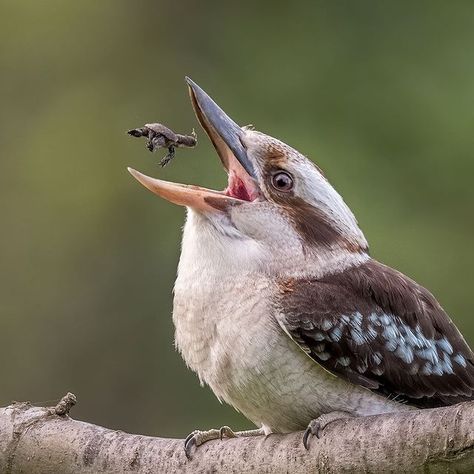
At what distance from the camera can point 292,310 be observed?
215 inches

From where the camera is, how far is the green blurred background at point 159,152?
10.1 metres

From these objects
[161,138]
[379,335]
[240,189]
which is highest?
[161,138]

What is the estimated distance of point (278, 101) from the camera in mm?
11086

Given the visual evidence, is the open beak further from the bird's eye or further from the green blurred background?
the green blurred background

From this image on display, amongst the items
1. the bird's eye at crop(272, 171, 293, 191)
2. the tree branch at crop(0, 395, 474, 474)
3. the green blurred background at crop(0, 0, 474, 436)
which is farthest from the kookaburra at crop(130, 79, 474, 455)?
the green blurred background at crop(0, 0, 474, 436)

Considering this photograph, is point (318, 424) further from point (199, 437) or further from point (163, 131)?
point (163, 131)

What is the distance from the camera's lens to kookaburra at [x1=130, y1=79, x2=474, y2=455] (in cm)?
541

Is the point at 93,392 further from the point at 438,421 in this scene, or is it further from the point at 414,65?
the point at 438,421

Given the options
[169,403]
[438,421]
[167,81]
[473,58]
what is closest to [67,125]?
[167,81]

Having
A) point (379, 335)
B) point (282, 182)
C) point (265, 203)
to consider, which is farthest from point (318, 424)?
point (282, 182)

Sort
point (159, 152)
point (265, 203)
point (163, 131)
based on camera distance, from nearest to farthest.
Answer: point (265, 203), point (163, 131), point (159, 152)

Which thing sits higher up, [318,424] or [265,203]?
[265,203]

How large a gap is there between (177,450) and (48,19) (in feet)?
27.5

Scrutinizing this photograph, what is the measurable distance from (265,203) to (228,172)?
289 millimetres
